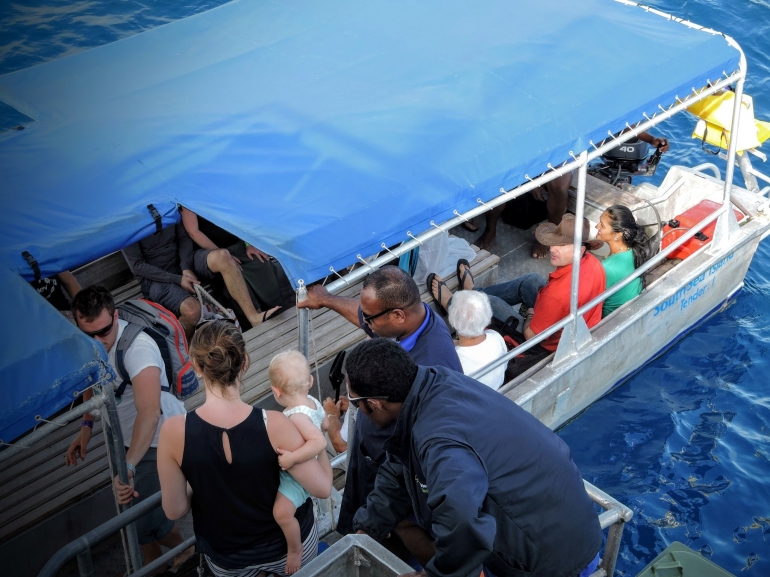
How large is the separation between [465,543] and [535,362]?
340cm

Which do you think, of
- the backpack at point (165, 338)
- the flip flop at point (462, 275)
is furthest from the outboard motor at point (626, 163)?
the backpack at point (165, 338)

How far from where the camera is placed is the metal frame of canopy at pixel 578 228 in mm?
4035

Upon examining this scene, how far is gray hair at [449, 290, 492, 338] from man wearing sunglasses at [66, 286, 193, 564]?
5.97ft

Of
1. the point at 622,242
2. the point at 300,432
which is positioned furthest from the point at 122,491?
the point at 622,242

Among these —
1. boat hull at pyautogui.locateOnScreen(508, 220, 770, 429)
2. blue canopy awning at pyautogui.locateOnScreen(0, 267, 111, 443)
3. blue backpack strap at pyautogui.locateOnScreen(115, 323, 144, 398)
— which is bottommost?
boat hull at pyautogui.locateOnScreen(508, 220, 770, 429)

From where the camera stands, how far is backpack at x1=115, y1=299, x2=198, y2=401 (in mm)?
3921

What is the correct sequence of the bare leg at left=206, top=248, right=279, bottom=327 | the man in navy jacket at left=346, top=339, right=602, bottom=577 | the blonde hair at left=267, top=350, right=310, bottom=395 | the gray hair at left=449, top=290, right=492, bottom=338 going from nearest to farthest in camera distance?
the man in navy jacket at left=346, top=339, right=602, bottom=577, the blonde hair at left=267, top=350, right=310, bottom=395, the gray hair at left=449, top=290, right=492, bottom=338, the bare leg at left=206, top=248, right=279, bottom=327

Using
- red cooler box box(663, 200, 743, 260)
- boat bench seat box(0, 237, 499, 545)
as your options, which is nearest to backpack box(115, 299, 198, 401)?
boat bench seat box(0, 237, 499, 545)

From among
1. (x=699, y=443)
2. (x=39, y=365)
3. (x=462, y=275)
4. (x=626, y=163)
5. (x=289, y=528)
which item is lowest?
(x=699, y=443)

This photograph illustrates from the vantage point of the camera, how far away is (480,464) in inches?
102

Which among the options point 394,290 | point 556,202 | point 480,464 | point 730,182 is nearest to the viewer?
point 480,464

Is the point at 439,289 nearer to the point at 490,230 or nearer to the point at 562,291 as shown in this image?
the point at 562,291

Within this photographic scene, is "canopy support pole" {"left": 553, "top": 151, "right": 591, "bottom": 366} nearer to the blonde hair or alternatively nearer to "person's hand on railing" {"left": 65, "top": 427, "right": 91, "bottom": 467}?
the blonde hair

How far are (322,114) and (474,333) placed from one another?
1689 millimetres
